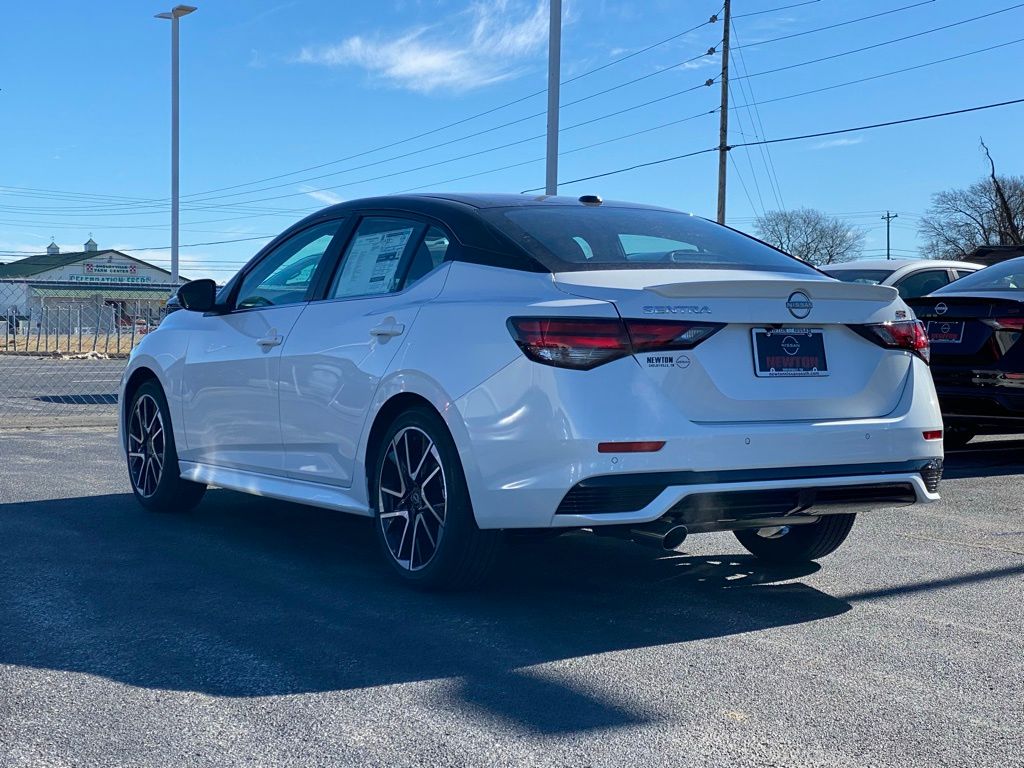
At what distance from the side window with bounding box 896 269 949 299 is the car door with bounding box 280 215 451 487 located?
8.05m

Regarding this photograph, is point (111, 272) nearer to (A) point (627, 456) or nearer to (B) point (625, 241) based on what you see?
(B) point (625, 241)

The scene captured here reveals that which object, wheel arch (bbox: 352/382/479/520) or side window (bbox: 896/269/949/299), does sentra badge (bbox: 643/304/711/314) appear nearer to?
wheel arch (bbox: 352/382/479/520)

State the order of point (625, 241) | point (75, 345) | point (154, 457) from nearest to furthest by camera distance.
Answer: point (625, 241)
point (154, 457)
point (75, 345)

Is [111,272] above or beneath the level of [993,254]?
above

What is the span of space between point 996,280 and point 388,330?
20.0 feet

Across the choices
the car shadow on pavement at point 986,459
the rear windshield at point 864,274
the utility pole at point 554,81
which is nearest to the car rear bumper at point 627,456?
the car shadow on pavement at point 986,459

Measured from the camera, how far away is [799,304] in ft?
14.6

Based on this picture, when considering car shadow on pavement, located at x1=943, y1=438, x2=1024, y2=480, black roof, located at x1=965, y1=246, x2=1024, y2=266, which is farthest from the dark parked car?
black roof, located at x1=965, y1=246, x2=1024, y2=266

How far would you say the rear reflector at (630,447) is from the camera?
414cm

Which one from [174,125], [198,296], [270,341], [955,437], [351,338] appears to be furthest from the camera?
[174,125]

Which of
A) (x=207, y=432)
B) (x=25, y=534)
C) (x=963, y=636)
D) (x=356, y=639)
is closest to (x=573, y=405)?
(x=356, y=639)

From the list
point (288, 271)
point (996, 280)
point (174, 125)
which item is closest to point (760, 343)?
point (288, 271)

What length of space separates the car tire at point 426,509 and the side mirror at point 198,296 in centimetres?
179

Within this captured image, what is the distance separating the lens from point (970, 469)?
899 cm
